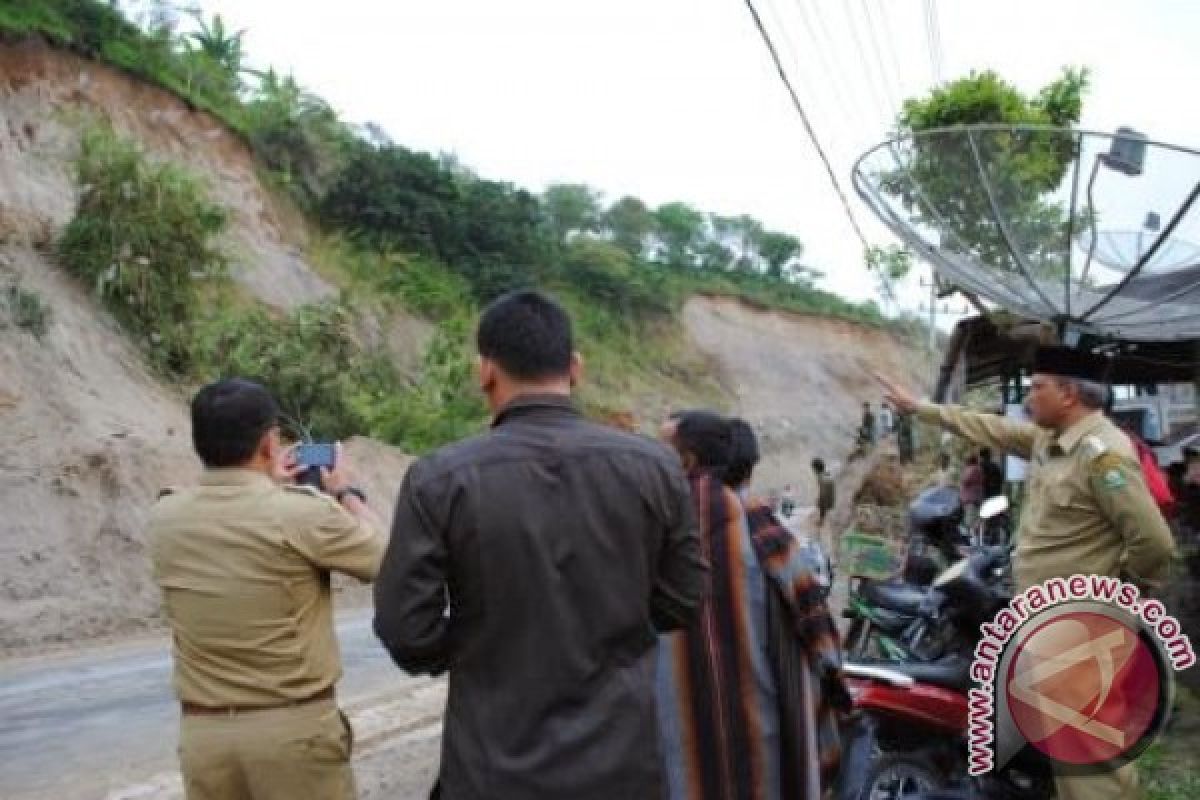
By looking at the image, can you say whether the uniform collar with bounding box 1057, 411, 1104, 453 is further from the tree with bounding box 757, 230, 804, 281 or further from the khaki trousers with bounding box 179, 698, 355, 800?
the tree with bounding box 757, 230, 804, 281

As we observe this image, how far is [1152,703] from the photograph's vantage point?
3926mm

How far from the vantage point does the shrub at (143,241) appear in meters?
16.2

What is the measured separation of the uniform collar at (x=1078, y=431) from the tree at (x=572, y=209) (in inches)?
1690

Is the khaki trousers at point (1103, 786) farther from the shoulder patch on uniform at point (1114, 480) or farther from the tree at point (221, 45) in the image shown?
the tree at point (221, 45)

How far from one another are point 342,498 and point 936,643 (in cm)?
269

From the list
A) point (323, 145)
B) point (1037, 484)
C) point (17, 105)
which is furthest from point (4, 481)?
point (323, 145)

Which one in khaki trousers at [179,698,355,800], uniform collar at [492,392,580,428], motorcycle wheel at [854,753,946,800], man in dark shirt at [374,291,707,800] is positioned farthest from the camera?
motorcycle wheel at [854,753,946,800]

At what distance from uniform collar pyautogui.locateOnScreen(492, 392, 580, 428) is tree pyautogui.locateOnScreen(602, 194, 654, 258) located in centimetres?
4558

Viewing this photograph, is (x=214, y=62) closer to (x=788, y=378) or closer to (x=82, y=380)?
(x=82, y=380)

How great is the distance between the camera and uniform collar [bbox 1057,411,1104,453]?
3.94m

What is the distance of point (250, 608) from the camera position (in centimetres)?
253

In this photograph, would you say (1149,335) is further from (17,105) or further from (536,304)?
(17,105)

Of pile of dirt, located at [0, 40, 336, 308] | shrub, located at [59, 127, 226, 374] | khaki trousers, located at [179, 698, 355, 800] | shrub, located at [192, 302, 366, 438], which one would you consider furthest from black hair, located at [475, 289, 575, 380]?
pile of dirt, located at [0, 40, 336, 308]

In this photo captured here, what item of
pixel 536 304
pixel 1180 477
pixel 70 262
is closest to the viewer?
pixel 536 304
